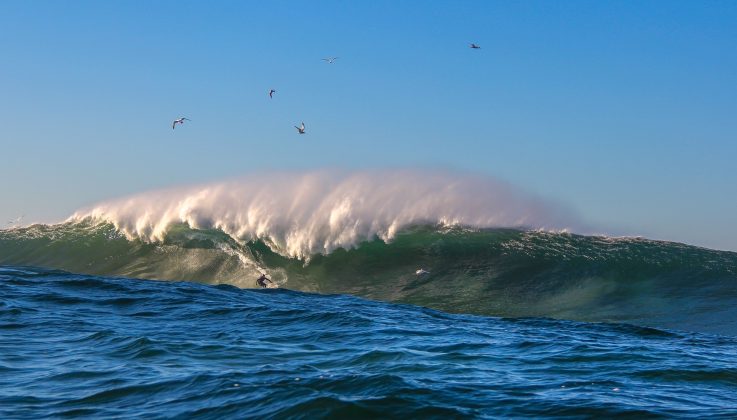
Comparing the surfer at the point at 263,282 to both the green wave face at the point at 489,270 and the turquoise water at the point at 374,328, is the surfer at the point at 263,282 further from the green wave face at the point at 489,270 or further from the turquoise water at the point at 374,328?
the turquoise water at the point at 374,328

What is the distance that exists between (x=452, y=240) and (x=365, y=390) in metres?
15.7

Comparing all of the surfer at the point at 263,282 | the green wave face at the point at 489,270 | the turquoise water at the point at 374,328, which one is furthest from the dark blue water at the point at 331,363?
the surfer at the point at 263,282

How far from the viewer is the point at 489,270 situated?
2206 cm

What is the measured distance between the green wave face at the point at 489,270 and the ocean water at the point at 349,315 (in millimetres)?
72

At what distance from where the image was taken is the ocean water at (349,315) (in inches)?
350

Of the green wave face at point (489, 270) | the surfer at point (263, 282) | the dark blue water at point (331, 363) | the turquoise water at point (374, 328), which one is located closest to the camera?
the dark blue water at point (331, 363)

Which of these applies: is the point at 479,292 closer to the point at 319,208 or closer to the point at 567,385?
the point at 319,208

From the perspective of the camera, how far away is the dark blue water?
27.8 ft

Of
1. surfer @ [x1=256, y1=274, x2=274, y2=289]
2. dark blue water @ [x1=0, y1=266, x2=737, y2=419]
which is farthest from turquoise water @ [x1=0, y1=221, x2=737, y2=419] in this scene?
surfer @ [x1=256, y1=274, x2=274, y2=289]

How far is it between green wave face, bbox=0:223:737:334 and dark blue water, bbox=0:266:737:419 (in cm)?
243

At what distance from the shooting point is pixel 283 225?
25859 mm

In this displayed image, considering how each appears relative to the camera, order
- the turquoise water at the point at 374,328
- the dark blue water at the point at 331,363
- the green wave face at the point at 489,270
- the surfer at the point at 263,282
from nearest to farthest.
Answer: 1. the dark blue water at the point at 331,363
2. the turquoise water at the point at 374,328
3. the green wave face at the point at 489,270
4. the surfer at the point at 263,282

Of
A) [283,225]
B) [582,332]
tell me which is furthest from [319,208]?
[582,332]

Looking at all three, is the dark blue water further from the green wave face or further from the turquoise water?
the green wave face
